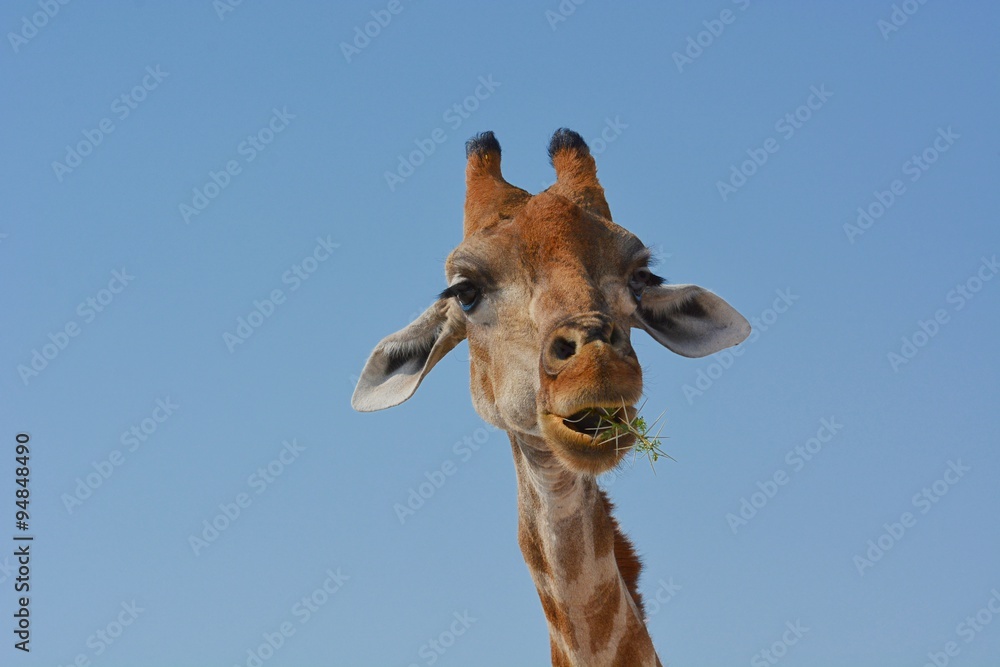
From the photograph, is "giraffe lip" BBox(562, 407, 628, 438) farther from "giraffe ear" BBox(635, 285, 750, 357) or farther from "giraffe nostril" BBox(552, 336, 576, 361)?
"giraffe ear" BBox(635, 285, 750, 357)

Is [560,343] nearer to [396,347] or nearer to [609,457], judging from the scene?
[609,457]

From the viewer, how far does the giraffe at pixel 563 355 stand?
21.3 feet

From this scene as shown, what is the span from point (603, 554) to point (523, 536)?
611mm

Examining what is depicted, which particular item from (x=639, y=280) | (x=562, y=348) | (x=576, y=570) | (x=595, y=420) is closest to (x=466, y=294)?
(x=639, y=280)

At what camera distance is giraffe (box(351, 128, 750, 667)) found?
256 inches

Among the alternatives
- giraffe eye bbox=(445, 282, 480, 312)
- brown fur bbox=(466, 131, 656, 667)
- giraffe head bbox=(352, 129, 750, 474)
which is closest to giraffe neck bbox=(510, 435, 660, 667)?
brown fur bbox=(466, 131, 656, 667)

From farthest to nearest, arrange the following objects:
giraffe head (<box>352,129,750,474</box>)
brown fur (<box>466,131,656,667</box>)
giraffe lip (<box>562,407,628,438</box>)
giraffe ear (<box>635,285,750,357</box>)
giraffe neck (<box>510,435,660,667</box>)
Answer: giraffe ear (<box>635,285,750,357</box>) < giraffe neck (<box>510,435,660,667</box>) < brown fur (<box>466,131,656,667</box>) < giraffe head (<box>352,129,750,474</box>) < giraffe lip (<box>562,407,628,438</box>)

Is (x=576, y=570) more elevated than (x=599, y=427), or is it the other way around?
(x=599, y=427)

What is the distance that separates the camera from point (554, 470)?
24.2ft

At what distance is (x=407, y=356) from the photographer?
8695 mm

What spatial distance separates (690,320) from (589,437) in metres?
2.54

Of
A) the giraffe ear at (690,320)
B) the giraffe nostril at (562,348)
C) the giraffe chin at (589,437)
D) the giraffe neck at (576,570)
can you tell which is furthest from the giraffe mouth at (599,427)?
the giraffe ear at (690,320)

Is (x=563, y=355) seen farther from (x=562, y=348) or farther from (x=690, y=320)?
(x=690, y=320)

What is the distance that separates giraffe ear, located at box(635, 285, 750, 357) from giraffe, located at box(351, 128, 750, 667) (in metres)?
0.01
